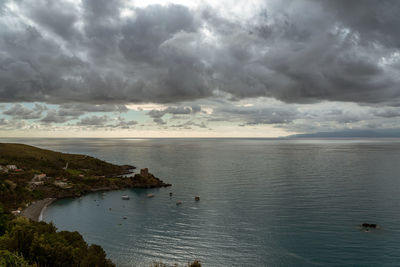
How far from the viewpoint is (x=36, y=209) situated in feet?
297

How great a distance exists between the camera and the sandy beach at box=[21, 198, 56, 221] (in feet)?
270

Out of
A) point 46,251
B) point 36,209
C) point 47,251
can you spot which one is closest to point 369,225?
point 47,251

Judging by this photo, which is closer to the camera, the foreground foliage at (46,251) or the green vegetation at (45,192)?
the foreground foliage at (46,251)

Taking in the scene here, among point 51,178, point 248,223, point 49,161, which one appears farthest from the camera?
point 49,161

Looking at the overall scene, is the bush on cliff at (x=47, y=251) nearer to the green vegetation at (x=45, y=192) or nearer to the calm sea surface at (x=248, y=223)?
the green vegetation at (x=45, y=192)

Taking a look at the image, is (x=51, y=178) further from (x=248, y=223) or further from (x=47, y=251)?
(x=248, y=223)

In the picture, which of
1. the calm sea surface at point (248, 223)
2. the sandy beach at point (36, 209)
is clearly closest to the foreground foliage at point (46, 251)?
the calm sea surface at point (248, 223)

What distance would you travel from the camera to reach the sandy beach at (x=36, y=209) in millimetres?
82250

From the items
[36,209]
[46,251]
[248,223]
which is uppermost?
[46,251]

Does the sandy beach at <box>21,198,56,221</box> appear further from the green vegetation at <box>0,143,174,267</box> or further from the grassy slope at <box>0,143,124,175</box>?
the grassy slope at <box>0,143,124,175</box>

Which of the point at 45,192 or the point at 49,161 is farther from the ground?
the point at 49,161

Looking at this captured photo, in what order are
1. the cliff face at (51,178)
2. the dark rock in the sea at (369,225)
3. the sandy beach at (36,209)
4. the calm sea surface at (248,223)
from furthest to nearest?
the cliff face at (51,178) < the sandy beach at (36,209) < the dark rock in the sea at (369,225) < the calm sea surface at (248,223)

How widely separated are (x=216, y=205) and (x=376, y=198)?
5851 centimetres

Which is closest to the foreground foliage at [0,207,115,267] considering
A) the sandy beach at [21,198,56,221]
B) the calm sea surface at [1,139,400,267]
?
the calm sea surface at [1,139,400,267]
